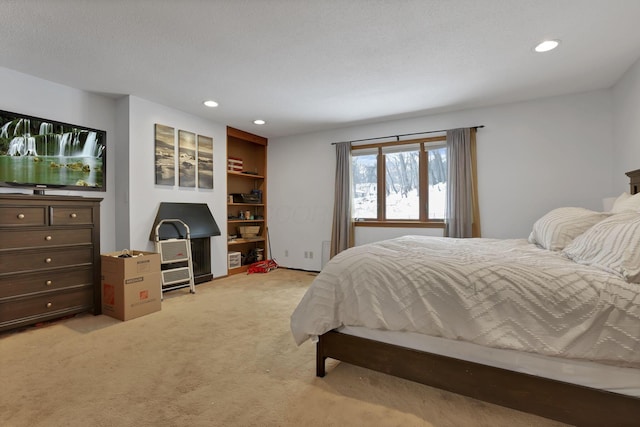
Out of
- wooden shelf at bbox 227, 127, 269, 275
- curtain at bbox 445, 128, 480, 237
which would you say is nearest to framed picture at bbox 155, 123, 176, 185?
wooden shelf at bbox 227, 127, 269, 275

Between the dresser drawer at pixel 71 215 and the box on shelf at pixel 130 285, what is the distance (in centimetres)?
41

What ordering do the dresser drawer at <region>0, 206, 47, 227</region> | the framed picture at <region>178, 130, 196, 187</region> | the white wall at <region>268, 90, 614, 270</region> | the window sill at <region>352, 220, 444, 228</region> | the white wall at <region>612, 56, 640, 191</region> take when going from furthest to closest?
the window sill at <region>352, 220, 444, 228</region> < the framed picture at <region>178, 130, 196, 187</region> < the white wall at <region>268, 90, 614, 270</region> < the white wall at <region>612, 56, 640, 191</region> < the dresser drawer at <region>0, 206, 47, 227</region>

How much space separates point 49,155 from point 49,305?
151 cm

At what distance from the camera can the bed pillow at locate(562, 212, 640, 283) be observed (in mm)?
1251

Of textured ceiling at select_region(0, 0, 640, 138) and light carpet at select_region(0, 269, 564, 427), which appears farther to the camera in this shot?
textured ceiling at select_region(0, 0, 640, 138)

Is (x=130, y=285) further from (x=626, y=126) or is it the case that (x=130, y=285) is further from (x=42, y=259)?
(x=626, y=126)

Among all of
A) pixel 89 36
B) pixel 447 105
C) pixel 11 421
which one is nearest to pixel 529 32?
pixel 447 105

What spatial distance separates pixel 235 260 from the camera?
15.9 ft

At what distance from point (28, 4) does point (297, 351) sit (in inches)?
116

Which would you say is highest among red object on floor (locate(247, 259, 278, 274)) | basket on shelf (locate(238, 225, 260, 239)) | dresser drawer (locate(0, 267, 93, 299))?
basket on shelf (locate(238, 225, 260, 239))

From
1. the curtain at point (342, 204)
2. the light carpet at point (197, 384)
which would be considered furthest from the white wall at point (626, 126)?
the curtain at point (342, 204)

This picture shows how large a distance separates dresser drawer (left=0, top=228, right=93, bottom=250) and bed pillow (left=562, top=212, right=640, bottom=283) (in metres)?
3.99

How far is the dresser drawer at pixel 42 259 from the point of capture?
8.01 ft

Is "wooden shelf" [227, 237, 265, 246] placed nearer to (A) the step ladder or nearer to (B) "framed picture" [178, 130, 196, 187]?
(A) the step ladder
